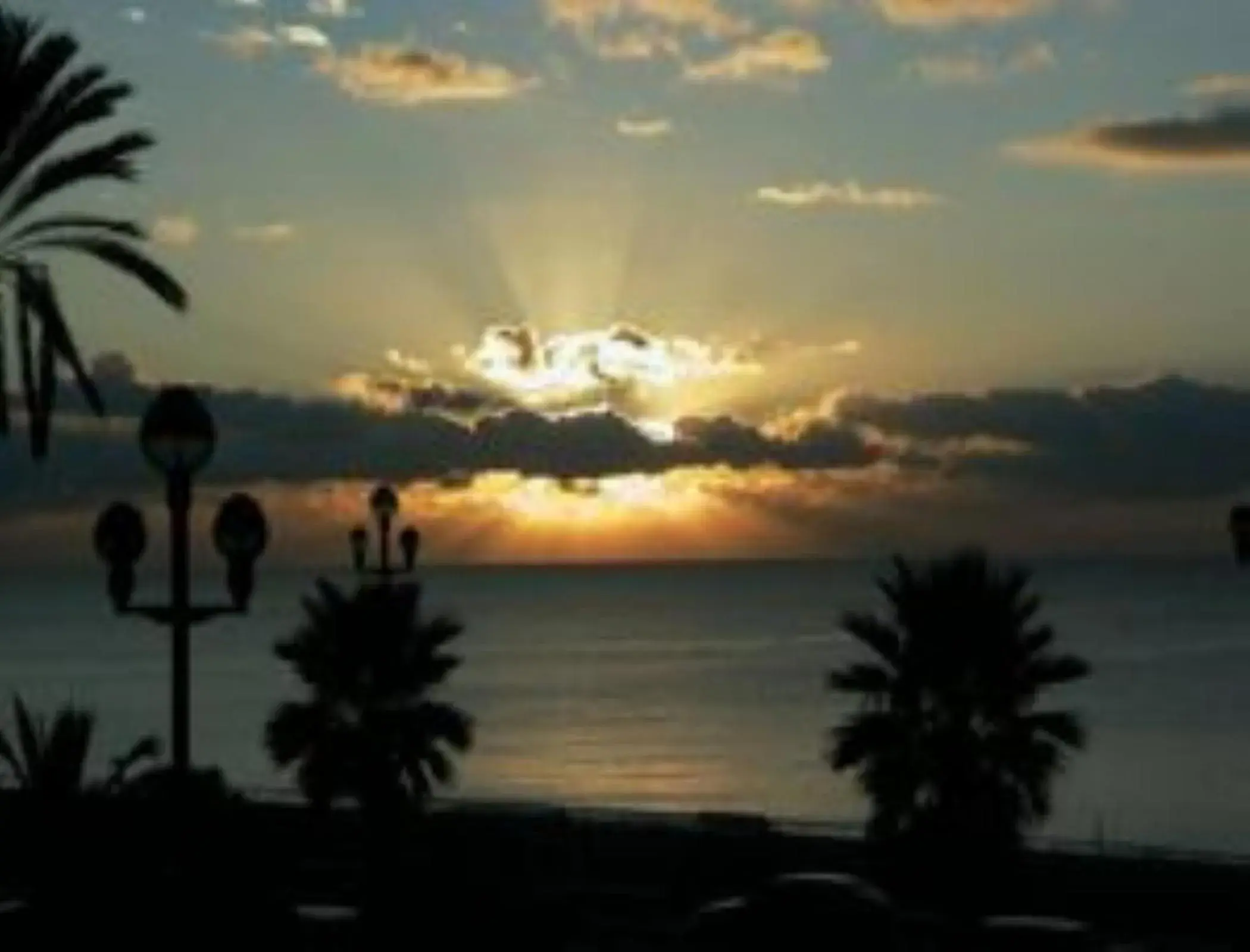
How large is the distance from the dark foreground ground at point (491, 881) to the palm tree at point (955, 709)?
42.0 inches

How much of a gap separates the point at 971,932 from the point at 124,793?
7.37 metres

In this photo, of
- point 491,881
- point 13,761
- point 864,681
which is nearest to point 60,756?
point 13,761

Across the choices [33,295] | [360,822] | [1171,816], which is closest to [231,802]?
[33,295]

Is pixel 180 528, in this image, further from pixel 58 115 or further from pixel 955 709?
pixel 955 709

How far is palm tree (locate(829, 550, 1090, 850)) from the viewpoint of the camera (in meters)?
37.2

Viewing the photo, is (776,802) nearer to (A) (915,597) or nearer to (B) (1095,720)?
(B) (1095,720)

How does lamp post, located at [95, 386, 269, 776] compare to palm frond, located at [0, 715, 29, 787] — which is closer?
lamp post, located at [95, 386, 269, 776]

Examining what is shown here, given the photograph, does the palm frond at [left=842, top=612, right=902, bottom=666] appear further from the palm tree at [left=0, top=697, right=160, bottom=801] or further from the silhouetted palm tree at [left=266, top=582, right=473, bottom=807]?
the palm tree at [left=0, top=697, right=160, bottom=801]

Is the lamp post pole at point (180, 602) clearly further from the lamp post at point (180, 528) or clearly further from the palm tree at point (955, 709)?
the palm tree at point (955, 709)

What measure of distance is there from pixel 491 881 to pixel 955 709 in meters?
16.3

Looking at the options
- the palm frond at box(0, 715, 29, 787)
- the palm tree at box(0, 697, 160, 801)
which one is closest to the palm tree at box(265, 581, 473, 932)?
the palm frond at box(0, 715, 29, 787)

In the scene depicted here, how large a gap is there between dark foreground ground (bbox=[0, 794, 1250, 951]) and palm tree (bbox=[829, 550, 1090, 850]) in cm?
107

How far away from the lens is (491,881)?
74.7ft

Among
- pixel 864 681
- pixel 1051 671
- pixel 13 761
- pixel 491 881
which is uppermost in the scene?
pixel 1051 671
